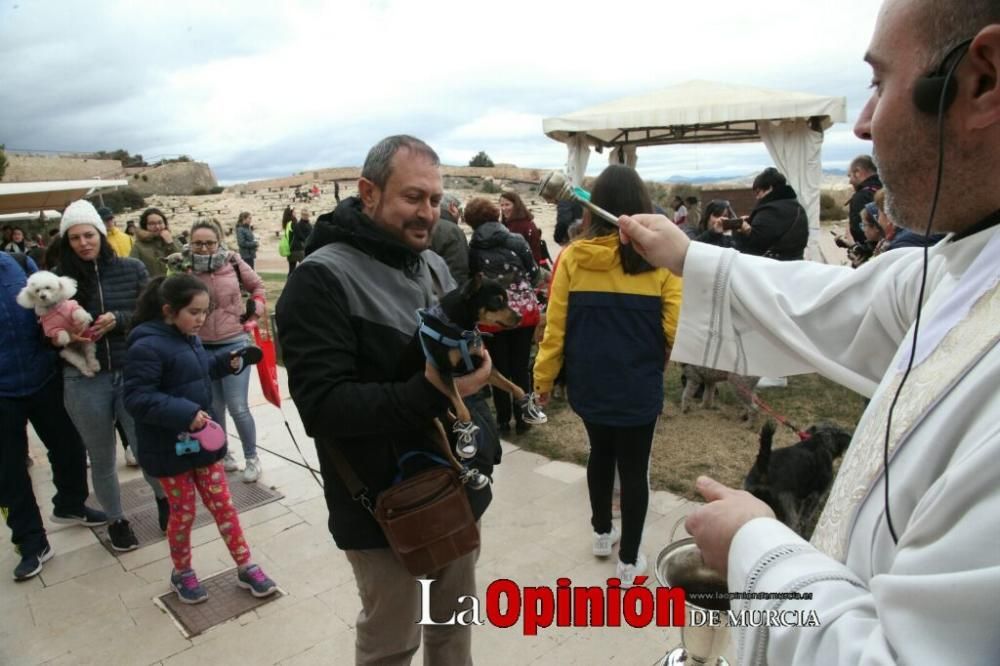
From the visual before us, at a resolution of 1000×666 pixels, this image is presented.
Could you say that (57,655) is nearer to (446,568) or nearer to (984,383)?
(446,568)

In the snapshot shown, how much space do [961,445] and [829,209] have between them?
97.6 feet

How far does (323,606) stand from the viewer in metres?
3.27

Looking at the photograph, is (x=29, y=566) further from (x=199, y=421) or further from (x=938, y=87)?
(x=938, y=87)

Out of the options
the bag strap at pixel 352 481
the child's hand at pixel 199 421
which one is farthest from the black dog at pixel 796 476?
the child's hand at pixel 199 421

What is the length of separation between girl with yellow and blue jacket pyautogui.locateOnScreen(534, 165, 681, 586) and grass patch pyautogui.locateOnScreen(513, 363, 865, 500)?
1353 millimetres

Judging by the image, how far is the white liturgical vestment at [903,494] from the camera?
70 centimetres

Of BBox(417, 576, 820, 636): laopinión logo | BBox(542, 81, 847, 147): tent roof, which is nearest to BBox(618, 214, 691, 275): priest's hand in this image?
BBox(417, 576, 820, 636): laopinión logo

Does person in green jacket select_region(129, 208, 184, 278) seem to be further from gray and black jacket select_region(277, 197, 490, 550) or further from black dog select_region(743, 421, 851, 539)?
black dog select_region(743, 421, 851, 539)

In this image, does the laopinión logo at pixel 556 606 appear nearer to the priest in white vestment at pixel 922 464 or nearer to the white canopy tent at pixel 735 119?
the priest in white vestment at pixel 922 464

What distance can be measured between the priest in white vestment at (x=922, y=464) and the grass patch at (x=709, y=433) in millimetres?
3412

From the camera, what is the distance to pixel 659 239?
5.91ft

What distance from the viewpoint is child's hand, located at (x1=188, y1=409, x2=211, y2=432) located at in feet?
10.1

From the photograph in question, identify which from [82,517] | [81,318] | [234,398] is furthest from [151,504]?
[81,318]

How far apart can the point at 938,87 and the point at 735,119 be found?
9.05m
